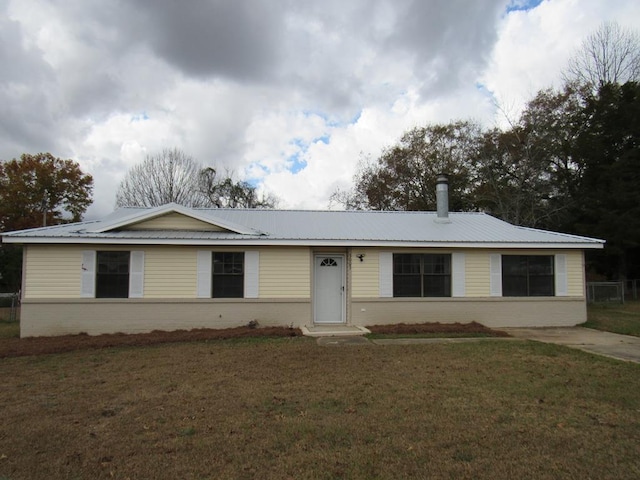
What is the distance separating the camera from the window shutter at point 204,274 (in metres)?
11.9

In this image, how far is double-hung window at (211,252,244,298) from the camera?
12.0 meters

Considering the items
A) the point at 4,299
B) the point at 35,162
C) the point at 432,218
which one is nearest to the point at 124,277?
the point at 432,218

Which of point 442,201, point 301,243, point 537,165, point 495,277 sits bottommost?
point 495,277

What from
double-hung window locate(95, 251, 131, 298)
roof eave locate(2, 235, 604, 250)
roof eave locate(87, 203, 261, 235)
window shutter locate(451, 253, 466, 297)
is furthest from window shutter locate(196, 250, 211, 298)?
window shutter locate(451, 253, 466, 297)

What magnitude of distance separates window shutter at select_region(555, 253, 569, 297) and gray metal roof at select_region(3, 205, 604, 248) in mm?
543

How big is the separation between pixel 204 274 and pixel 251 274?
1226mm

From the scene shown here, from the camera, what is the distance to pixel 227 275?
1204 centimetres

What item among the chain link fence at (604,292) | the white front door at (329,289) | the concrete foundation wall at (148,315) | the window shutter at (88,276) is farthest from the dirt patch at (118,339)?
the chain link fence at (604,292)

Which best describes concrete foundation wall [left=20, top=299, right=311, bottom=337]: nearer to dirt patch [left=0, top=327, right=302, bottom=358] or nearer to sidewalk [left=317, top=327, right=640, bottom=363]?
dirt patch [left=0, top=327, right=302, bottom=358]

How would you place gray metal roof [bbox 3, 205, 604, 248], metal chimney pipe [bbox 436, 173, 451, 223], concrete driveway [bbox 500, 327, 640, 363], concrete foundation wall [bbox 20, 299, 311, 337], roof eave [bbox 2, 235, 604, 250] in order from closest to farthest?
concrete driveway [bbox 500, 327, 640, 363] → roof eave [bbox 2, 235, 604, 250] → concrete foundation wall [bbox 20, 299, 311, 337] → gray metal roof [bbox 3, 205, 604, 248] → metal chimney pipe [bbox 436, 173, 451, 223]

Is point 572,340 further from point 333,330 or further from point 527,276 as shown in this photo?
point 333,330

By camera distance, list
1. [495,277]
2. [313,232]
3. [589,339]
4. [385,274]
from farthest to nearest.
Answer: [313,232] < [495,277] < [385,274] < [589,339]

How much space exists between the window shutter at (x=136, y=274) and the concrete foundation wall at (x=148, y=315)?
24 cm

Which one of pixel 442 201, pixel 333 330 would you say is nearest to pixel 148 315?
pixel 333 330
